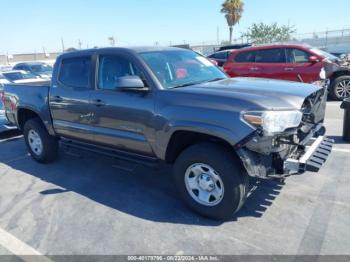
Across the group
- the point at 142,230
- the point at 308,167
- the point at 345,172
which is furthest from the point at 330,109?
the point at 142,230

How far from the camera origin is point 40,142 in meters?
5.82

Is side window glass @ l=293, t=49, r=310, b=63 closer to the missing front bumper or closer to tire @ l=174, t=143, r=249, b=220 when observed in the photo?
the missing front bumper

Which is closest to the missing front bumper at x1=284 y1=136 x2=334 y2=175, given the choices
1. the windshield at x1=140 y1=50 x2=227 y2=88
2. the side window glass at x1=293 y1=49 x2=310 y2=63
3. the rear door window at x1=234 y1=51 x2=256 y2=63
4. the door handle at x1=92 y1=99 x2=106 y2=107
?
the windshield at x1=140 y1=50 x2=227 y2=88

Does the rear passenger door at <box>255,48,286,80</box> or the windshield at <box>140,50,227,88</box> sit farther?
the rear passenger door at <box>255,48,286,80</box>

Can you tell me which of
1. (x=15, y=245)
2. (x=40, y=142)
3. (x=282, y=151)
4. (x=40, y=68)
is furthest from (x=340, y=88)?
(x=40, y=68)

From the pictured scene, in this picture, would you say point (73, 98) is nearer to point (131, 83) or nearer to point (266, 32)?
point (131, 83)

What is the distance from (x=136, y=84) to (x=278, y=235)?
7.18ft

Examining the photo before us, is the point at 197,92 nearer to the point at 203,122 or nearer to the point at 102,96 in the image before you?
the point at 203,122

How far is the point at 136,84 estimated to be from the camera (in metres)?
3.84

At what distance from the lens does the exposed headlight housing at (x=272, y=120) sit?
3.13m

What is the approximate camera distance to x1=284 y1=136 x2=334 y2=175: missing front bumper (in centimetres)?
331

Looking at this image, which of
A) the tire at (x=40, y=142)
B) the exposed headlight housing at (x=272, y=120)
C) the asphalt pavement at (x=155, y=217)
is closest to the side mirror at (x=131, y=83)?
the exposed headlight housing at (x=272, y=120)

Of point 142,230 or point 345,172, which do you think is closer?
point 142,230

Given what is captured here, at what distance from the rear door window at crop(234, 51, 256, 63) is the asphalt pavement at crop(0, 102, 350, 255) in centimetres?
585
